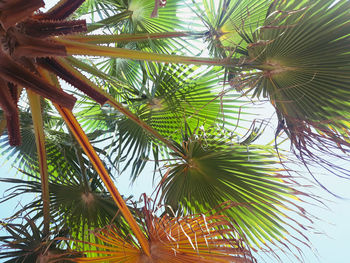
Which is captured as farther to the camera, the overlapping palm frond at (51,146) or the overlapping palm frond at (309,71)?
the overlapping palm frond at (51,146)

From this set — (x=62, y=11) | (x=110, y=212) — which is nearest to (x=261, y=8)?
(x=62, y=11)

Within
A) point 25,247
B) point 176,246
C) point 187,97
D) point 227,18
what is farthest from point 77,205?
point 227,18

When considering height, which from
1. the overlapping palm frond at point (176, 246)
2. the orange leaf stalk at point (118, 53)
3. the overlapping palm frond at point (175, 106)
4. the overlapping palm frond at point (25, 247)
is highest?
the overlapping palm frond at point (175, 106)

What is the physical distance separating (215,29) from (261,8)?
23 cm

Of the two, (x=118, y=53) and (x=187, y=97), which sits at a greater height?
(x=187, y=97)

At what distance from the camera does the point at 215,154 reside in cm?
149

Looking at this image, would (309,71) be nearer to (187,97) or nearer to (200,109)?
(200,109)

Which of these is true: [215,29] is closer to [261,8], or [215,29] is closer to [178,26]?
[261,8]

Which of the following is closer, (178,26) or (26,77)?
(26,77)

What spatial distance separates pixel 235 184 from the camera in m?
1.49

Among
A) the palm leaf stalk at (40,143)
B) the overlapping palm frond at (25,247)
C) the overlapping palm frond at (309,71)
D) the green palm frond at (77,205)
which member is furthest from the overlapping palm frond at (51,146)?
the overlapping palm frond at (309,71)

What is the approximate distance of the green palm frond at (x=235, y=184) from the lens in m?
1.42

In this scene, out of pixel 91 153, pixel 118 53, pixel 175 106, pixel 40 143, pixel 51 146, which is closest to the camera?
pixel 118 53

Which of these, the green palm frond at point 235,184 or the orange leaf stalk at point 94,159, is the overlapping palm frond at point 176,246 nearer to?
the orange leaf stalk at point 94,159
